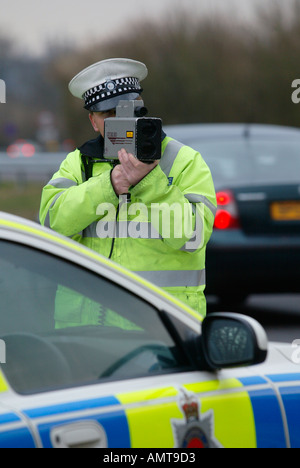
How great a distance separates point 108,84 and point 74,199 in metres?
0.46

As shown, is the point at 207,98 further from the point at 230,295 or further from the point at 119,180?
the point at 119,180

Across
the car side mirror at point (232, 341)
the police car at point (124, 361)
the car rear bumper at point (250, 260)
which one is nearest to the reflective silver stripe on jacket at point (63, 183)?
the police car at point (124, 361)

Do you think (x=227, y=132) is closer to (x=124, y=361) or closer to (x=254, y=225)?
(x=254, y=225)

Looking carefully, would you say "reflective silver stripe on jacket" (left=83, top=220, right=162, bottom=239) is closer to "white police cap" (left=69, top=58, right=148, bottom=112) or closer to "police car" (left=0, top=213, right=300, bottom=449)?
"white police cap" (left=69, top=58, right=148, bottom=112)

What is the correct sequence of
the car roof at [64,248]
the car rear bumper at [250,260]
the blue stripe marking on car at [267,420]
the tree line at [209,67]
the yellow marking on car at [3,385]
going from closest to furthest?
the yellow marking on car at [3,385], the car roof at [64,248], the blue stripe marking on car at [267,420], the car rear bumper at [250,260], the tree line at [209,67]

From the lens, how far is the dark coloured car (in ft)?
25.2

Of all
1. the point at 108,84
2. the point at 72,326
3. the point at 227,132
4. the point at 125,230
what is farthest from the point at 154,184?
the point at 227,132

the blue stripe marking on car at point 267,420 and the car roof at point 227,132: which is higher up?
the car roof at point 227,132

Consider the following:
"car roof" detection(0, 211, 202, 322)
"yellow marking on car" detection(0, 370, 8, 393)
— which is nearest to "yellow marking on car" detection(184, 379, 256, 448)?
"car roof" detection(0, 211, 202, 322)

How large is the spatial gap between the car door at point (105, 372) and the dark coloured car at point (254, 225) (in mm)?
A: 5042

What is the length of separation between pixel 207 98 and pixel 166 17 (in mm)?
5392

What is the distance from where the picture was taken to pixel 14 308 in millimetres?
2590

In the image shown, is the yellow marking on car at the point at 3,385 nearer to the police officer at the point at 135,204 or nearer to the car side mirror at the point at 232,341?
the car side mirror at the point at 232,341

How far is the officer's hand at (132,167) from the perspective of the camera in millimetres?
3439
